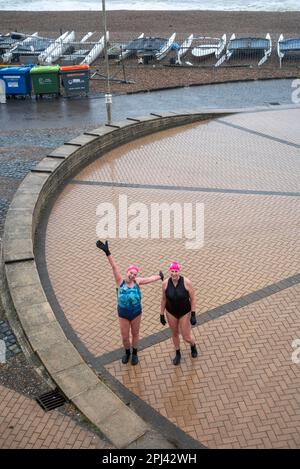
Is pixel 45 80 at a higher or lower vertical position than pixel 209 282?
higher

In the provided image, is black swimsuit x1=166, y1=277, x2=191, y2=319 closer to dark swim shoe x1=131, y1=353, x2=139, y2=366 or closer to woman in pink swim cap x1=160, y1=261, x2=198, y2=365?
woman in pink swim cap x1=160, y1=261, x2=198, y2=365

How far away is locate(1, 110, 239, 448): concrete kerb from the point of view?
19.3ft

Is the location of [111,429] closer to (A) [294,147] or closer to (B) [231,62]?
(A) [294,147]

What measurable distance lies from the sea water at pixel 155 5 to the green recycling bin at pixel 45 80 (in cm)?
4577

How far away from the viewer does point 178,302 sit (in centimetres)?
650

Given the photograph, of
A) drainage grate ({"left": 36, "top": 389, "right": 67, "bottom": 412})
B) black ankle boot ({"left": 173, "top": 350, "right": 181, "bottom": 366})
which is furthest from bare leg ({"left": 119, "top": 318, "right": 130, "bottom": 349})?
drainage grate ({"left": 36, "top": 389, "right": 67, "bottom": 412})

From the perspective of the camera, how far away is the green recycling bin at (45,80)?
21031 mm

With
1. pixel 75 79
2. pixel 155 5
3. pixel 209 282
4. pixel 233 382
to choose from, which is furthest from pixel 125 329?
pixel 155 5

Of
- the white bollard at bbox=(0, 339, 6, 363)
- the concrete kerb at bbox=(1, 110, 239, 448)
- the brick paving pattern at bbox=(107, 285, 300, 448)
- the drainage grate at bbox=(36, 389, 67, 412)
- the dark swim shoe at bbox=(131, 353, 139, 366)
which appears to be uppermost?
the concrete kerb at bbox=(1, 110, 239, 448)

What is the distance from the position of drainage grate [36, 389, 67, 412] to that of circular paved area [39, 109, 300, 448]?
837 millimetres

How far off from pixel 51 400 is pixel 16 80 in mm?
18099

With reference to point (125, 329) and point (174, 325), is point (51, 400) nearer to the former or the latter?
point (125, 329)
